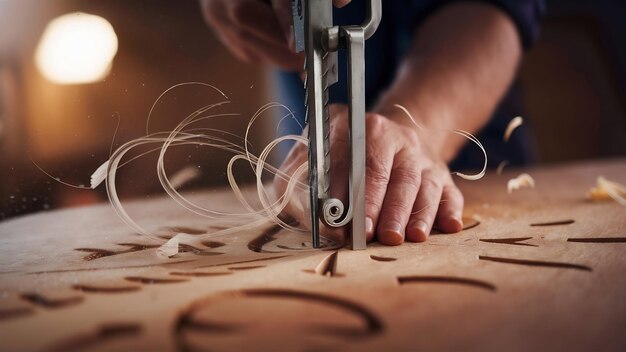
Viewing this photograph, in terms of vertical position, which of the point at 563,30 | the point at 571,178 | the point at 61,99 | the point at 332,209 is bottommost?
the point at 571,178

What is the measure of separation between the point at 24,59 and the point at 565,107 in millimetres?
3201

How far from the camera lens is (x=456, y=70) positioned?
180 cm

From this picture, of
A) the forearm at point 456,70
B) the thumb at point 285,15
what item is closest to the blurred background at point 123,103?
the thumb at point 285,15

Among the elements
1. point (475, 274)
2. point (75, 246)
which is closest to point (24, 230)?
point (75, 246)

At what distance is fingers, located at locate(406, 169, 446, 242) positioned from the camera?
1.16m

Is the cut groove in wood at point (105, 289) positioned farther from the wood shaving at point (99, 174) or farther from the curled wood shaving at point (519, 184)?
the curled wood shaving at point (519, 184)

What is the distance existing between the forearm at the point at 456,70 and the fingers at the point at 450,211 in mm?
340

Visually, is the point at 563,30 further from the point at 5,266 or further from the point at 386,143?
the point at 5,266

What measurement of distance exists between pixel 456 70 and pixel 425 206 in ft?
2.31

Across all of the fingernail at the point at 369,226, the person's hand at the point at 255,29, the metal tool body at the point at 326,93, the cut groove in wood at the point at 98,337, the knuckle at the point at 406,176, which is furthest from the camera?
the person's hand at the point at 255,29

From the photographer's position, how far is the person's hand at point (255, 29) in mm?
1443

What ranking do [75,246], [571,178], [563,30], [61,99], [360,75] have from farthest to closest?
[563,30] < [571,178] < [61,99] < [75,246] < [360,75]

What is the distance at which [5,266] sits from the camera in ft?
3.56

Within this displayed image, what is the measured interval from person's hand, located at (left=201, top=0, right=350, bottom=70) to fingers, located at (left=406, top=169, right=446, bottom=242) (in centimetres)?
40
